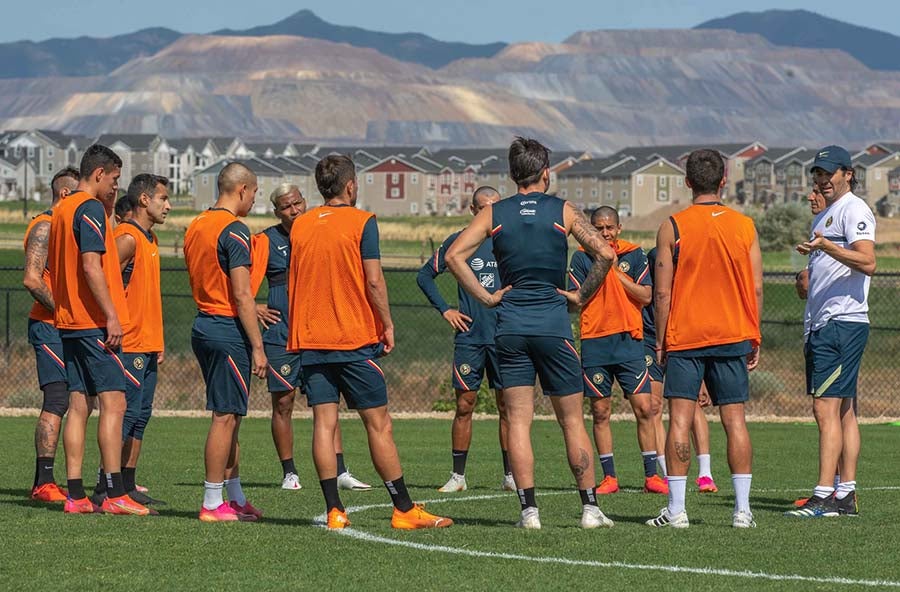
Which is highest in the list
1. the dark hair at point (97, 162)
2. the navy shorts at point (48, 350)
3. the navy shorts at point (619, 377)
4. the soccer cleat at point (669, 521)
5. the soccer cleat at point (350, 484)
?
the dark hair at point (97, 162)

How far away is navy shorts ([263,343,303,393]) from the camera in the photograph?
12.2 meters

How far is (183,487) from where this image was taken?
12.6 m

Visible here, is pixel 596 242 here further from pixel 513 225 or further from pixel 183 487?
pixel 183 487

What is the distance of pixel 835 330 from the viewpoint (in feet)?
34.5

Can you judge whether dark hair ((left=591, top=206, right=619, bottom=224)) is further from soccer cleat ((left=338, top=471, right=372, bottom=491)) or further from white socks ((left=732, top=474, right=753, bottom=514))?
white socks ((left=732, top=474, right=753, bottom=514))

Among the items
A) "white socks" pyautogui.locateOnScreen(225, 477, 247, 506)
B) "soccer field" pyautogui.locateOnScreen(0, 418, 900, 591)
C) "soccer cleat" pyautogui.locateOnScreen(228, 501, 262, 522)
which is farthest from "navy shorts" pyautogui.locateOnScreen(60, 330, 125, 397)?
"soccer cleat" pyautogui.locateOnScreen(228, 501, 262, 522)

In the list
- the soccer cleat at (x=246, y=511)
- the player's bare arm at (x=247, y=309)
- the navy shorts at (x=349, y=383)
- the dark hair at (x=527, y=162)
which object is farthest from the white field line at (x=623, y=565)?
the dark hair at (x=527, y=162)

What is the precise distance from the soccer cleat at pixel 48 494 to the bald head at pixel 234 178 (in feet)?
8.58

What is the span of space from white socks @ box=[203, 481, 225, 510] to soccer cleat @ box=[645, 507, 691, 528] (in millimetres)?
2633

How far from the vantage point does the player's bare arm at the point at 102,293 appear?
390 inches

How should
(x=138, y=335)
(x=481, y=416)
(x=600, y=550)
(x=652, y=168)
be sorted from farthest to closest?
(x=652, y=168) < (x=481, y=416) < (x=138, y=335) < (x=600, y=550)

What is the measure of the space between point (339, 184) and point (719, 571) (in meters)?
3.15

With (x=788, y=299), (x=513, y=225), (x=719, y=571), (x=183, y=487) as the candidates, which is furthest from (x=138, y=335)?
(x=788, y=299)

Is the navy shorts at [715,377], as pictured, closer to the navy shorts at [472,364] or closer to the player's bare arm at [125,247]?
the navy shorts at [472,364]
